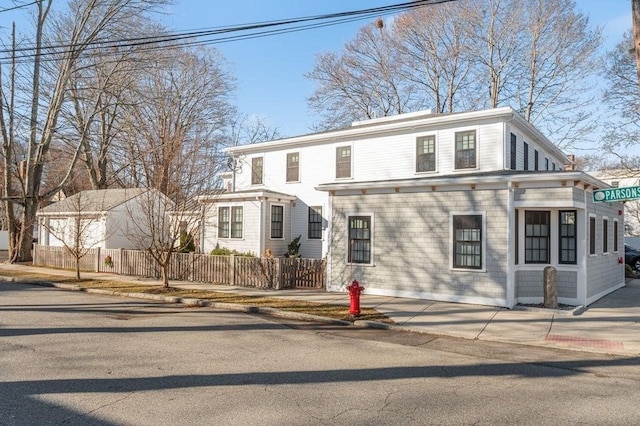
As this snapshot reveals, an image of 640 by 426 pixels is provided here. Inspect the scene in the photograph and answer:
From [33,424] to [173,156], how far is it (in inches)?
453

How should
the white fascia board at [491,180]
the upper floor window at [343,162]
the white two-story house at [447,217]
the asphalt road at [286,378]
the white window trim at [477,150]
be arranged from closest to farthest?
1. the asphalt road at [286,378]
2. the white fascia board at [491,180]
3. the white two-story house at [447,217]
4. the white window trim at [477,150]
5. the upper floor window at [343,162]

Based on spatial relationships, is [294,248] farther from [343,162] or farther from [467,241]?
[467,241]

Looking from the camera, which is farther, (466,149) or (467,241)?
(466,149)

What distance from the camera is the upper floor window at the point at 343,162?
21.3 meters

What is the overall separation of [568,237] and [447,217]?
347 cm

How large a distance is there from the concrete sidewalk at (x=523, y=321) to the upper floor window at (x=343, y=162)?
7765 millimetres

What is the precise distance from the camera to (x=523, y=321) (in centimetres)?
1090

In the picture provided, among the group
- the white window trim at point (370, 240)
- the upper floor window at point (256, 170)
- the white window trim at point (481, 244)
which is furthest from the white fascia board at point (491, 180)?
the upper floor window at point (256, 170)

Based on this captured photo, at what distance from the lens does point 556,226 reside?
43.9ft

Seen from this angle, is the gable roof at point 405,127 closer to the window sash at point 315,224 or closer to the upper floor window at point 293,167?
the upper floor window at point 293,167

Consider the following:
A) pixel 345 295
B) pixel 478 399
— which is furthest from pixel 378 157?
pixel 478 399

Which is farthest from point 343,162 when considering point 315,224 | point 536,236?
point 536,236

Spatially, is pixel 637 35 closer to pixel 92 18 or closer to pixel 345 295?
pixel 345 295

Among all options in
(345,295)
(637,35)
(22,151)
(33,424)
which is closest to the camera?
(33,424)
